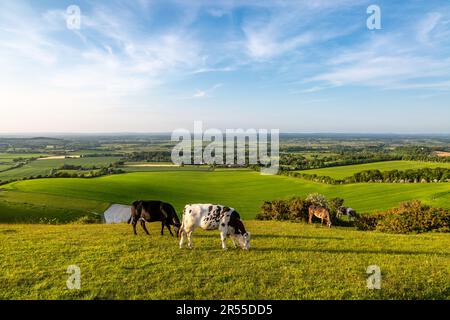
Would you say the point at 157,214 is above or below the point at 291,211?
above

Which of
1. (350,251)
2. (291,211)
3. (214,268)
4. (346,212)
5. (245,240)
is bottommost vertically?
(346,212)

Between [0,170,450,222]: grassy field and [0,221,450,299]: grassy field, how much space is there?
3254cm

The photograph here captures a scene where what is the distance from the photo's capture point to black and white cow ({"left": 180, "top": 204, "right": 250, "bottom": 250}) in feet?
36.5

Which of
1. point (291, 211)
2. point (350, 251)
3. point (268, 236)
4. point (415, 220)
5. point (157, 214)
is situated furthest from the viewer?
point (291, 211)

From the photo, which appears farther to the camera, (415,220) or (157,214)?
(415,220)

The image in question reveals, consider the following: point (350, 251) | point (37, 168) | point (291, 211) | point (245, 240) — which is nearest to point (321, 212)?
point (291, 211)

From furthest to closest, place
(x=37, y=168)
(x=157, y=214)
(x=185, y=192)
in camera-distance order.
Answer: (x=37, y=168) → (x=185, y=192) → (x=157, y=214)

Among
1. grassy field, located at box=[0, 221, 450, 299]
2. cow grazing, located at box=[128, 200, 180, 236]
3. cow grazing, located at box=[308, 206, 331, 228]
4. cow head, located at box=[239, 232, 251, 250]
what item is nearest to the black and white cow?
cow head, located at box=[239, 232, 251, 250]

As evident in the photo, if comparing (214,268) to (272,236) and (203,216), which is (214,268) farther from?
(272,236)

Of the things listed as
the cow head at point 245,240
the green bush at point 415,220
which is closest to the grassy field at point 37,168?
the cow head at point 245,240

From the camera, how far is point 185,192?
70.5 meters

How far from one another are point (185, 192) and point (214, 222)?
60.3 meters

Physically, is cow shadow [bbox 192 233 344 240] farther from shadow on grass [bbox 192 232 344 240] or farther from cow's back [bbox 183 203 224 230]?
cow's back [bbox 183 203 224 230]

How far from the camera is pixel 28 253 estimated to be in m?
10.3
